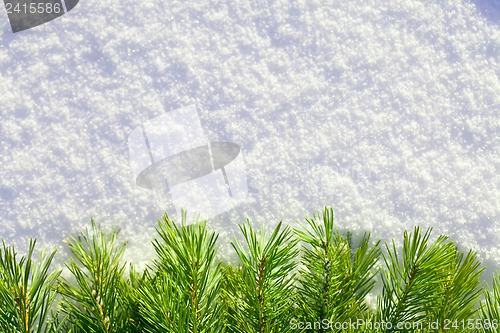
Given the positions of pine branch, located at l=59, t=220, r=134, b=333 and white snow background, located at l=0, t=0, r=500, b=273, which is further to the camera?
white snow background, located at l=0, t=0, r=500, b=273

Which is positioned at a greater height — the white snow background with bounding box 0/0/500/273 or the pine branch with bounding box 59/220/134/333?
→ the white snow background with bounding box 0/0/500/273

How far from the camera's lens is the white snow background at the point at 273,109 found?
0.89m

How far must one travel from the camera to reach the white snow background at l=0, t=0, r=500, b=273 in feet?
2.92

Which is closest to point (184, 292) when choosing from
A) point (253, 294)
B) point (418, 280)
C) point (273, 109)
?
point (253, 294)

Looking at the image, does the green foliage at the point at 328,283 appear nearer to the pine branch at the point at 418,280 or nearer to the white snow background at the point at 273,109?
the pine branch at the point at 418,280

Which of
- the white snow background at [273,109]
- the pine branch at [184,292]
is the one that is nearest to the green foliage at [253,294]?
the pine branch at [184,292]

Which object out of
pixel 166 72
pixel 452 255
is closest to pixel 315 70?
pixel 166 72

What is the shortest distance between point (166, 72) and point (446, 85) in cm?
42

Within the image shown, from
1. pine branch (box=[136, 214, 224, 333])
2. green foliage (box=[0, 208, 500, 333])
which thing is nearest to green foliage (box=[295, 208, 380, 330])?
green foliage (box=[0, 208, 500, 333])

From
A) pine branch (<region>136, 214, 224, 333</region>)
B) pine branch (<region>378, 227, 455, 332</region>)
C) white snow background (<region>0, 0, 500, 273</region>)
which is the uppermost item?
white snow background (<region>0, 0, 500, 273</region>)

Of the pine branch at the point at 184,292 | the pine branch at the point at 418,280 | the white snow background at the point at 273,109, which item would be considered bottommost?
the pine branch at the point at 418,280

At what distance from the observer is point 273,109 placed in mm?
924

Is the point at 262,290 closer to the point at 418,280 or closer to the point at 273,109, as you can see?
the point at 418,280

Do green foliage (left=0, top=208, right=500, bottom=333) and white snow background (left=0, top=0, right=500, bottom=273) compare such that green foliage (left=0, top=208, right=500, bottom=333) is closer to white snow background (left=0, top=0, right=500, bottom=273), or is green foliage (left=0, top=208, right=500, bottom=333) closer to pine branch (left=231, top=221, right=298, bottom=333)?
pine branch (left=231, top=221, right=298, bottom=333)
